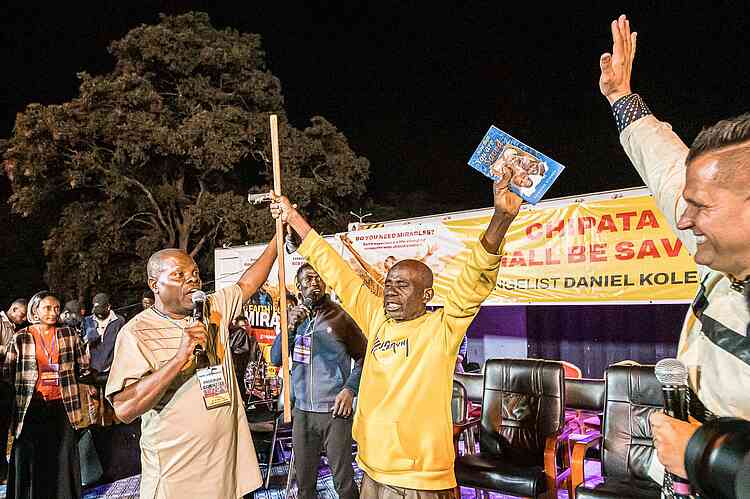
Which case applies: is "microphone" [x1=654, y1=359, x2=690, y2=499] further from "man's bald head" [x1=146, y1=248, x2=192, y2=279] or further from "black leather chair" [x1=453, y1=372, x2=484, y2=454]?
Result: "black leather chair" [x1=453, y1=372, x2=484, y2=454]

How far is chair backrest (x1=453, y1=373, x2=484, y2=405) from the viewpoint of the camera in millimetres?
6109

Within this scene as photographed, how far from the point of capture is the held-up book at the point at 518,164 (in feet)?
8.03

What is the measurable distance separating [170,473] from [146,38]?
16790 millimetres

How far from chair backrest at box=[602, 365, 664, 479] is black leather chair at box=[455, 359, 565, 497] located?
0.40 metres

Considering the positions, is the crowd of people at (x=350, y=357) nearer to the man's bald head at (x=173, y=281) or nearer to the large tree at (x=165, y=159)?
the man's bald head at (x=173, y=281)

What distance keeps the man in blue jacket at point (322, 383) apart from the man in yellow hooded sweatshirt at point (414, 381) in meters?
1.58

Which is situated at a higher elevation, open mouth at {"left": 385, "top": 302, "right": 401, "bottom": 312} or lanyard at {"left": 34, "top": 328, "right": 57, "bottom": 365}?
open mouth at {"left": 385, "top": 302, "right": 401, "bottom": 312}

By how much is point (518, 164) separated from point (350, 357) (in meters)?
2.95

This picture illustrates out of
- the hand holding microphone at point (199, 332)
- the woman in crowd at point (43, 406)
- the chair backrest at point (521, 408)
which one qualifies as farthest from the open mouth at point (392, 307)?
the woman in crowd at point (43, 406)

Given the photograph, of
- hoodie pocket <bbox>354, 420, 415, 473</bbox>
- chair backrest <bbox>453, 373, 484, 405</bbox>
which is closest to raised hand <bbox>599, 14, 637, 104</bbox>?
hoodie pocket <bbox>354, 420, 415, 473</bbox>

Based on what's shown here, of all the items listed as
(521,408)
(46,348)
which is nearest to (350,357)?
(521,408)

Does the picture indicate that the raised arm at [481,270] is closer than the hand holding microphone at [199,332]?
Yes

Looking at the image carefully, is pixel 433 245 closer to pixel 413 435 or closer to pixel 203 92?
pixel 413 435

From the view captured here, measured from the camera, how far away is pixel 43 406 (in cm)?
527
